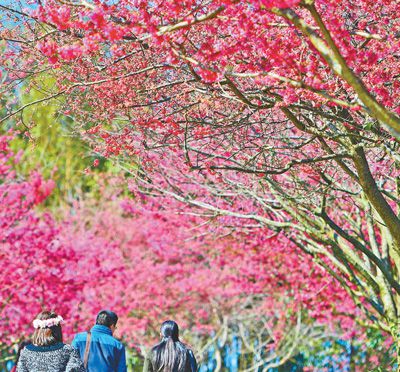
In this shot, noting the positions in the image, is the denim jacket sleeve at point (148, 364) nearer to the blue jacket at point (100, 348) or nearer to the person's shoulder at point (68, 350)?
the blue jacket at point (100, 348)

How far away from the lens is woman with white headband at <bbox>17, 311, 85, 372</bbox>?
5715 mm

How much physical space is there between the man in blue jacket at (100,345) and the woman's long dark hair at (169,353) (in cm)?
42

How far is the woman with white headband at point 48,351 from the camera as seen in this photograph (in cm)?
571

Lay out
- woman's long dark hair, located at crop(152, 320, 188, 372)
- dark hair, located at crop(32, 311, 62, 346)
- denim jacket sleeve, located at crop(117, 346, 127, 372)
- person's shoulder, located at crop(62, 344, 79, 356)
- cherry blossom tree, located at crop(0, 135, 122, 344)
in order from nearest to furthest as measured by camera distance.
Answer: dark hair, located at crop(32, 311, 62, 346)
person's shoulder, located at crop(62, 344, 79, 356)
woman's long dark hair, located at crop(152, 320, 188, 372)
denim jacket sleeve, located at crop(117, 346, 127, 372)
cherry blossom tree, located at crop(0, 135, 122, 344)

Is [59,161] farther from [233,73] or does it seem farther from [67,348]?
[233,73]

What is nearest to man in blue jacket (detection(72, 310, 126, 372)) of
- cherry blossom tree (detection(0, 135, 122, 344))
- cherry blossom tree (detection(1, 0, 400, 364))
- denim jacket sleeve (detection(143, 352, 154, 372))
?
denim jacket sleeve (detection(143, 352, 154, 372))

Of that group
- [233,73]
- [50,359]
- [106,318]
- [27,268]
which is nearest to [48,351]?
[50,359]

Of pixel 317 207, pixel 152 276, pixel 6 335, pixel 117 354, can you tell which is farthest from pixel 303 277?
pixel 117 354

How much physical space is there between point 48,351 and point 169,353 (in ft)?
3.62

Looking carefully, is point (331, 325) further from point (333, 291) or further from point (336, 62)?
point (336, 62)

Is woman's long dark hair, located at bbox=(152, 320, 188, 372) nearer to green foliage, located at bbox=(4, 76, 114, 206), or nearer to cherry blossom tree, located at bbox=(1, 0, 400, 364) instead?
cherry blossom tree, located at bbox=(1, 0, 400, 364)

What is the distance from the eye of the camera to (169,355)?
640cm

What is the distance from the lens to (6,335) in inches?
577

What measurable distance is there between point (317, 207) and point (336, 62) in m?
4.07
